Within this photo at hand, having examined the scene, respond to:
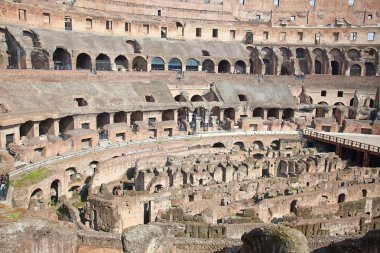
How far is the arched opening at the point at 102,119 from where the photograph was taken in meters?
30.9

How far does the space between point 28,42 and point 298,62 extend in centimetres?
3205

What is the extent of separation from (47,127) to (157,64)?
17561 mm

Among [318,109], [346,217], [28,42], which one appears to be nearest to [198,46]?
[318,109]

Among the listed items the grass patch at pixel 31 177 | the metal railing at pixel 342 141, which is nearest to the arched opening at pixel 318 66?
the metal railing at pixel 342 141

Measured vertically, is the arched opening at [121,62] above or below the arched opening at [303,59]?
below

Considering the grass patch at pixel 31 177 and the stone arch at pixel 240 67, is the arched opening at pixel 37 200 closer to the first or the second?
the grass patch at pixel 31 177

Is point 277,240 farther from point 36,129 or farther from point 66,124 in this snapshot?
point 66,124

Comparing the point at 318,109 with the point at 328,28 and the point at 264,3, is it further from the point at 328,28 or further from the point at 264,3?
the point at 264,3

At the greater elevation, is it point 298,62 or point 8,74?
point 298,62

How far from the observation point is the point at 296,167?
25016 millimetres

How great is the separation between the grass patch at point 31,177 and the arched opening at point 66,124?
728 cm

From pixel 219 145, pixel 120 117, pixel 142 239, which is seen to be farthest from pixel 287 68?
pixel 142 239

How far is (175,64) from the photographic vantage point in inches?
1667

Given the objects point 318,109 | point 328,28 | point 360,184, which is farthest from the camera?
point 328,28
